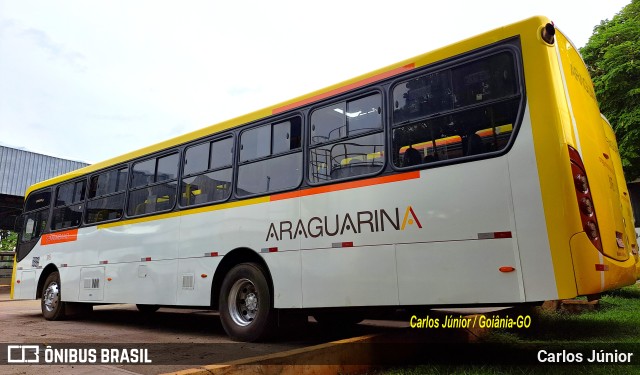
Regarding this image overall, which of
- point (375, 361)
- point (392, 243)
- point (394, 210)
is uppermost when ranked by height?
point (394, 210)

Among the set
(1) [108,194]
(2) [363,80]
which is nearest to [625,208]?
(2) [363,80]

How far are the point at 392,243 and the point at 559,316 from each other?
474 cm

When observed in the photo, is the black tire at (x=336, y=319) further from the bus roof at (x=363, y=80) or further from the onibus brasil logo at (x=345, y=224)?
the bus roof at (x=363, y=80)

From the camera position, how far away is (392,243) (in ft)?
15.2

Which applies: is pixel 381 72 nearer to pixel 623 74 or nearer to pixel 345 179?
pixel 345 179

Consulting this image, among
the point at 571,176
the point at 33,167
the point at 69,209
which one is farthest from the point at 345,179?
the point at 33,167

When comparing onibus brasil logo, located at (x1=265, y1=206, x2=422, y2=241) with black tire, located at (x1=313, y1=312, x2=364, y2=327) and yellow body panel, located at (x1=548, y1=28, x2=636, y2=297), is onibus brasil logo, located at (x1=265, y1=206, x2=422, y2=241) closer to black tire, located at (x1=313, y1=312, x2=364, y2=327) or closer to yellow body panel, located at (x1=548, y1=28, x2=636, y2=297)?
yellow body panel, located at (x1=548, y1=28, x2=636, y2=297)

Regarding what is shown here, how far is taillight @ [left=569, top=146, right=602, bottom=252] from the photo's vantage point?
3.79 metres

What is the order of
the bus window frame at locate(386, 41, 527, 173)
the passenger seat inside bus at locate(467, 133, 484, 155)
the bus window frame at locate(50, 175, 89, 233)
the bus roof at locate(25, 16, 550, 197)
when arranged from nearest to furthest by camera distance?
the bus window frame at locate(386, 41, 527, 173)
the passenger seat inside bus at locate(467, 133, 484, 155)
the bus roof at locate(25, 16, 550, 197)
the bus window frame at locate(50, 175, 89, 233)

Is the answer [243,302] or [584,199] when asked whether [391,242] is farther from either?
[243,302]

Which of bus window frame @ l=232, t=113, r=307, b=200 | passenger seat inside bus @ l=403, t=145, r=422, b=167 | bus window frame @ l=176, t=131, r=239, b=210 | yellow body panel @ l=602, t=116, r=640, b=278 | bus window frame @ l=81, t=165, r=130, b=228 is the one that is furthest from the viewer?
bus window frame @ l=81, t=165, r=130, b=228

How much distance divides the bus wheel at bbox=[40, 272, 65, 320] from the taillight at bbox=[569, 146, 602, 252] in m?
9.64

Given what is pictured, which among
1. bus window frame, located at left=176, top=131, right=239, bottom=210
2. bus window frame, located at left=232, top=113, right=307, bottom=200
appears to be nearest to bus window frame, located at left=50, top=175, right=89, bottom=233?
bus window frame, located at left=176, top=131, right=239, bottom=210

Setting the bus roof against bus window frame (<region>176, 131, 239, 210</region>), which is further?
bus window frame (<region>176, 131, 239, 210</region>)
